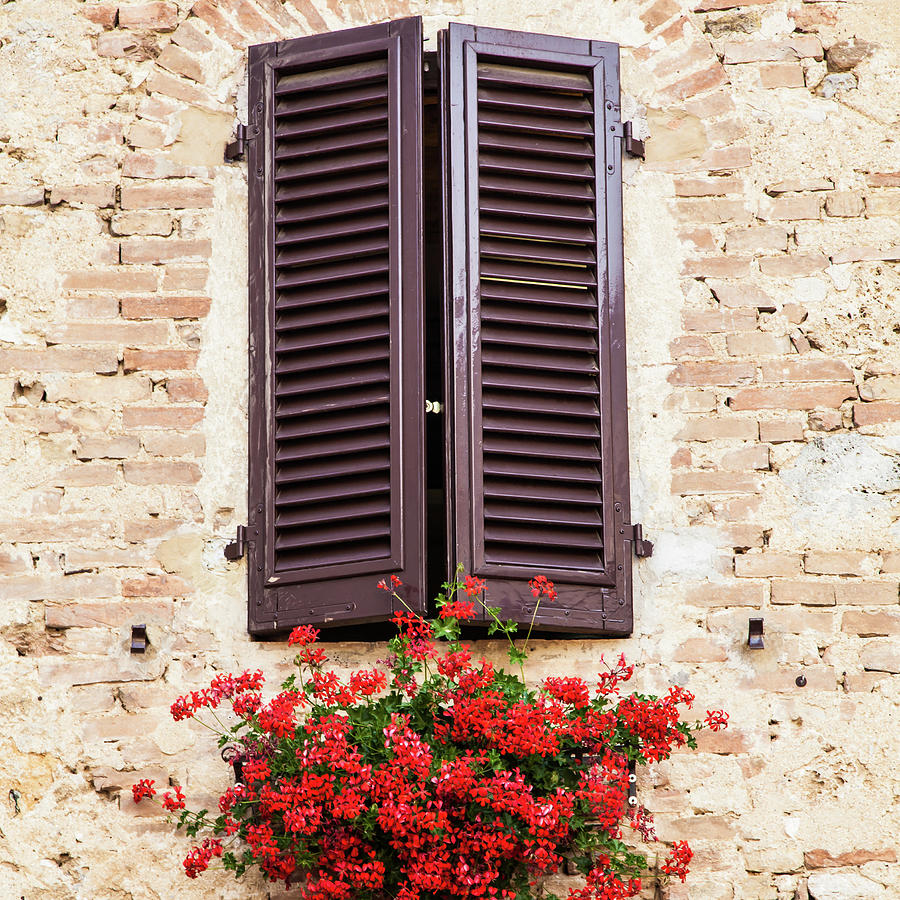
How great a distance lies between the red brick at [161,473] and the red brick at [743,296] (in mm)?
1646

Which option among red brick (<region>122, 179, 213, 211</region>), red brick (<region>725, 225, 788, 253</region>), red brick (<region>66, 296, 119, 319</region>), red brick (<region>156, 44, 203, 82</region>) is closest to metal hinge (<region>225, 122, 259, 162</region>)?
red brick (<region>122, 179, 213, 211</region>)

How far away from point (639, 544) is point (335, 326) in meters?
1.09

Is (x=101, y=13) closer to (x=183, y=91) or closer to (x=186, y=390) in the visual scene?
→ (x=183, y=91)

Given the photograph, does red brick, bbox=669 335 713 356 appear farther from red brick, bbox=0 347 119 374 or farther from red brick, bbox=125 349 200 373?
red brick, bbox=0 347 119 374

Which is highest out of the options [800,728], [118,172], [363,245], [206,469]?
[118,172]

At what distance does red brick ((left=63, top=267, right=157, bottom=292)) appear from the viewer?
180 inches

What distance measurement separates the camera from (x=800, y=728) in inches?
165

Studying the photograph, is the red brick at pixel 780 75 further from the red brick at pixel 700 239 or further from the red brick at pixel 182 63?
the red brick at pixel 182 63

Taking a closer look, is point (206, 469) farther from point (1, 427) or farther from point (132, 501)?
point (1, 427)

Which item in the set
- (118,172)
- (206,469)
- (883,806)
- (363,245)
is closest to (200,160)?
(118,172)

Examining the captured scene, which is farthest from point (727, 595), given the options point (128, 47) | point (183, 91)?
point (128, 47)

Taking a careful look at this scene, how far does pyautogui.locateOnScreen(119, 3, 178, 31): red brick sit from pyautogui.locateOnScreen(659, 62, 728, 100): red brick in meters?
1.57

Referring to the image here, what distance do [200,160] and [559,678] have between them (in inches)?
76.8

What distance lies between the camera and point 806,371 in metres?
4.47
